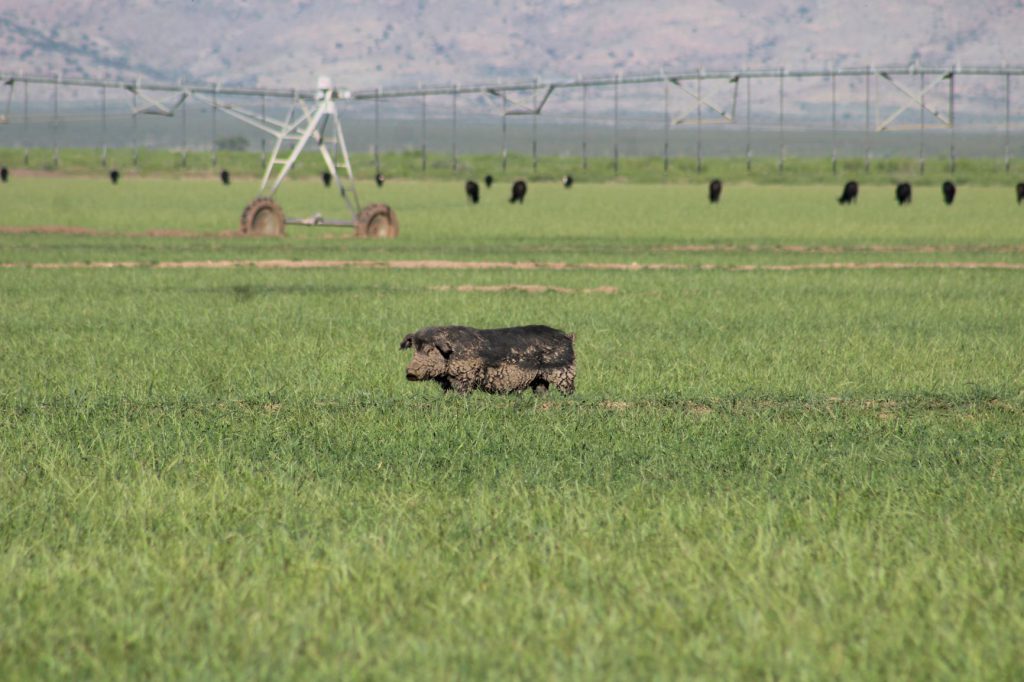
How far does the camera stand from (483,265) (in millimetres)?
27266

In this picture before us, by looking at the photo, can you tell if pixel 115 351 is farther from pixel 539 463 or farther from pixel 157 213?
pixel 157 213

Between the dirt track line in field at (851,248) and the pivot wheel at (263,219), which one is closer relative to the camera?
the dirt track line in field at (851,248)

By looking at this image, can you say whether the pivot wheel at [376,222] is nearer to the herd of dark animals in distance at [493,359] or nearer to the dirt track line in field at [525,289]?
the dirt track line in field at [525,289]

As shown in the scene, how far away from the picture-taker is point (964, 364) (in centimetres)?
1384

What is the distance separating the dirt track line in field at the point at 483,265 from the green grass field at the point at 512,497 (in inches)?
272

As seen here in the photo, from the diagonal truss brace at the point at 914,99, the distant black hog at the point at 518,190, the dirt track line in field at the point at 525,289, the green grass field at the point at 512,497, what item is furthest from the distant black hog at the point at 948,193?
the green grass field at the point at 512,497

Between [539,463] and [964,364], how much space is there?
21.8 feet

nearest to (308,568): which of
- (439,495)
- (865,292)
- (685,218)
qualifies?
(439,495)

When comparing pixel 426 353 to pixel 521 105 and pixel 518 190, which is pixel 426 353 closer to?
pixel 521 105

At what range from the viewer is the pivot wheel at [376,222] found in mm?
35719

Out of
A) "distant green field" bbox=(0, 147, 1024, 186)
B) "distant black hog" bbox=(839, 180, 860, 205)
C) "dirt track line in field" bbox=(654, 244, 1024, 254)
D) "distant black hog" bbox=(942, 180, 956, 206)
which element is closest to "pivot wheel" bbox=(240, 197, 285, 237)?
"dirt track line in field" bbox=(654, 244, 1024, 254)

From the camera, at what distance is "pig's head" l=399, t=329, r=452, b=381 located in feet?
35.1

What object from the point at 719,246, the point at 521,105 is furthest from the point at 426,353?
the point at 521,105

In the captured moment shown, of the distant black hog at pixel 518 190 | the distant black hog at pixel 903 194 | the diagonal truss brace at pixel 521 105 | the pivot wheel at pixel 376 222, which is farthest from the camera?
the distant black hog at pixel 518 190
